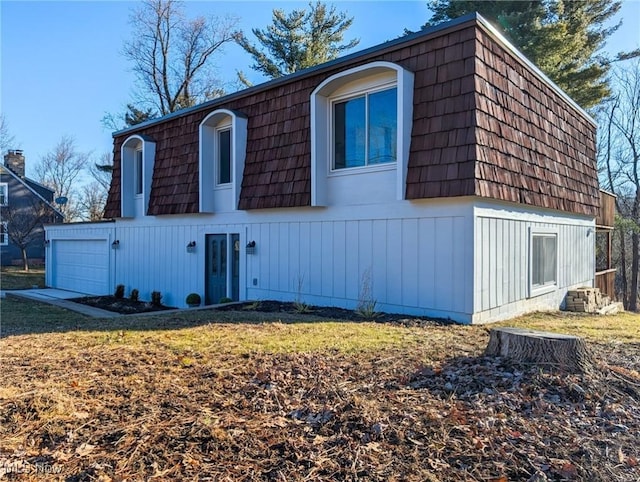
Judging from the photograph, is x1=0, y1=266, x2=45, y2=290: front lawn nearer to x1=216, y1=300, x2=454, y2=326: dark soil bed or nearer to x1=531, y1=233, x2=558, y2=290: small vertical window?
x1=216, y1=300, x2=454, y2=326: dark soil bed

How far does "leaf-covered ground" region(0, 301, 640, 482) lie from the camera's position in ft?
8.48

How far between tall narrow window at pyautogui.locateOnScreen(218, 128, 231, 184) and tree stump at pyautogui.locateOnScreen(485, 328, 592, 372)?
27.7 ft

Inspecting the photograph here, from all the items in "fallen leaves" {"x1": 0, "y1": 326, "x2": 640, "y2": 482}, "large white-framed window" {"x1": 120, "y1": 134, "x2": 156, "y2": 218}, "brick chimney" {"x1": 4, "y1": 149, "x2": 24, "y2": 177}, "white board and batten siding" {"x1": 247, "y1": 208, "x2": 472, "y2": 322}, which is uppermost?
"brick chimney" {"x1": 4, "y1": 149, "x2": 24, "y2": 177}

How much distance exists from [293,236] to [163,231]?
17.2ft

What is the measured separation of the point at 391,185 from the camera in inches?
315

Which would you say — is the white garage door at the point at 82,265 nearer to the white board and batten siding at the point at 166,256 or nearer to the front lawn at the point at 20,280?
the white board and batten siding at the point at 166,256

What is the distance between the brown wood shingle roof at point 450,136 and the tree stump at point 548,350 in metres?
3.05

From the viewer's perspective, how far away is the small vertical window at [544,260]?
30.7 feet

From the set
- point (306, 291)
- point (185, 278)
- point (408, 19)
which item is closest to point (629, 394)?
point (306, 291)

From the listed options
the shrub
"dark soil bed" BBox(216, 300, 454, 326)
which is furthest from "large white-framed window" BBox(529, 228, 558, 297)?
the shrub

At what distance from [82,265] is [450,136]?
14382 millimetres

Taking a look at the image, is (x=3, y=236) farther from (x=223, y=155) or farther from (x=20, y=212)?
(x=223, y=155)

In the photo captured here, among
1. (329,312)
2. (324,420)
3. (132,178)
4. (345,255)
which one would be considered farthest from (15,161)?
(324,420)

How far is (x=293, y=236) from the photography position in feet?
31.6
